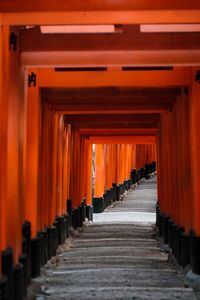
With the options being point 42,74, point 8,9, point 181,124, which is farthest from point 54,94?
point 8,9

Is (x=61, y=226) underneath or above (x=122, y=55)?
underneath

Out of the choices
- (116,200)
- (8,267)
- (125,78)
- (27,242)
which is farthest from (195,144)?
(116,200)

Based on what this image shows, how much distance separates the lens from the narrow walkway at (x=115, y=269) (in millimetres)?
7305

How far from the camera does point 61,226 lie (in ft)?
39.9

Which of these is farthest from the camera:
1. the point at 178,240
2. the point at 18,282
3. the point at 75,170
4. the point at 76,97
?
the point at 75,170

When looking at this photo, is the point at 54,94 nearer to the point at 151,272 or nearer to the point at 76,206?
the point at 151,272

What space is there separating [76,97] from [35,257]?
9.74 ft

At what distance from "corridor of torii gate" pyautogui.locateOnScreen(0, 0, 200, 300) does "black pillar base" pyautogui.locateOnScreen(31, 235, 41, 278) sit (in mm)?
20

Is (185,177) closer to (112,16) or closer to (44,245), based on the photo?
(44,245)

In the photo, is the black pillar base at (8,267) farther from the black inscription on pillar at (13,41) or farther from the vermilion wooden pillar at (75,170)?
the vermilion wooden pillar at (75,170)

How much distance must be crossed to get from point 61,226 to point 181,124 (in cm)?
407

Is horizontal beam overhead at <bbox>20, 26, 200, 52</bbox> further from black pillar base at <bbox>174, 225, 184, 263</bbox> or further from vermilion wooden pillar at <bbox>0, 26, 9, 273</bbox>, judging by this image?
black pillar base at <bbox>174, 225, 184, 263</bbox>

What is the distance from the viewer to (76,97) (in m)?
9.69

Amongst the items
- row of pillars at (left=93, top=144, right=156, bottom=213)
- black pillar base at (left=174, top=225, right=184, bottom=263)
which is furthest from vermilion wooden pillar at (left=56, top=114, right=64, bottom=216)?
row of pillars at (left=93, top=144, right=156, bottom=213)
